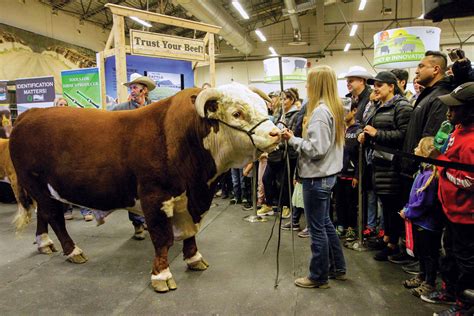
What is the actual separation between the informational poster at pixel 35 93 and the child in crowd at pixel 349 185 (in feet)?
18.8

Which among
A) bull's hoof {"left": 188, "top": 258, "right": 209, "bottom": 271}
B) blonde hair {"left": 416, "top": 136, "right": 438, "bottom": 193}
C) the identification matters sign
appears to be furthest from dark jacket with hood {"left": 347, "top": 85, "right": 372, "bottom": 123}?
the identification matters sign

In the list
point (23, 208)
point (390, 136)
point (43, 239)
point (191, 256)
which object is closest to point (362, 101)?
point (390, 136)

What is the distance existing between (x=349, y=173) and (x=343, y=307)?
173cm

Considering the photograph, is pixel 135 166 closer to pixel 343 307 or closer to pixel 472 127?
pixel 343 307

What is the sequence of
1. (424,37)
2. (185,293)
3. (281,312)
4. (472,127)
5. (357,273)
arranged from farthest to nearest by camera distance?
(424,37), (357,273), (185,293), (281,312), (472,127)

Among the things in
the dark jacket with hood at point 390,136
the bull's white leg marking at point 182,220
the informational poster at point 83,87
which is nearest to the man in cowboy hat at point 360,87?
the dark jacket with hood at point 390,136

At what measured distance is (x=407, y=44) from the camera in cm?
618

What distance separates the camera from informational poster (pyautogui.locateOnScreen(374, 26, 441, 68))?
6180 millimetres

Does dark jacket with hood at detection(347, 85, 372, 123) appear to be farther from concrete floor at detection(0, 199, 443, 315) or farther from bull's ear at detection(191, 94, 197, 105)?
bull's ear at detection(191, 94, 197, 105)

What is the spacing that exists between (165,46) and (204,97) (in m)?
2.89

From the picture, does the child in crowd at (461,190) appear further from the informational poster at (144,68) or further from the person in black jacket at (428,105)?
the informational poster at (144,68)

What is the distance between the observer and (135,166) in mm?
3004

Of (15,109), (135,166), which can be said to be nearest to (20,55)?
(15,109)

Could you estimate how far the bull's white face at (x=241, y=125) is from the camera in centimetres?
258
